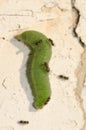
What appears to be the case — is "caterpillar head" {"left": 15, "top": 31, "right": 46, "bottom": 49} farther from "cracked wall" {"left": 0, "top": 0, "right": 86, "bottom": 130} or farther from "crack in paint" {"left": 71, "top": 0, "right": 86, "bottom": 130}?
"crack in paint" {"left": 71, "top": 0, "right": 86, "bottom": 130}

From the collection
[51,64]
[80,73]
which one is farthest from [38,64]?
[80,73]

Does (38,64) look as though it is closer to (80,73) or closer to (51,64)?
(51,64)

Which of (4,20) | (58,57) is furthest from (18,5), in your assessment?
(58,57)

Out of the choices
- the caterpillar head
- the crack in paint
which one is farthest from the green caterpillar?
the crack in paint

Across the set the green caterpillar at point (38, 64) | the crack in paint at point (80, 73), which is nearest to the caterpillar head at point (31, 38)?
the green caterpillar at point (38, 64)

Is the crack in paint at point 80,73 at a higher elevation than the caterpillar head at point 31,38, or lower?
lower

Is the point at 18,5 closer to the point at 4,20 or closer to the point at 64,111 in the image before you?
the point at 4,20

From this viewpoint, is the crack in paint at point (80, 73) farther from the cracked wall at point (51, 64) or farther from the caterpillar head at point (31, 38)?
the caterpillar head at point (31, 38)
